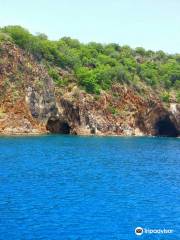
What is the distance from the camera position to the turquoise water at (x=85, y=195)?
31828mm

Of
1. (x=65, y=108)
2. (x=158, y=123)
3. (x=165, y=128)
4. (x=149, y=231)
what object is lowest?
(x=165, y=128)

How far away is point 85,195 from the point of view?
4247 cm

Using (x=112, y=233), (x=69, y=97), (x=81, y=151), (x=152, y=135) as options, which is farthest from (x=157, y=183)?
(x=152, y=135)

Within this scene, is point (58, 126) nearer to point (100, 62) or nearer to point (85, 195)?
point (100, 62)

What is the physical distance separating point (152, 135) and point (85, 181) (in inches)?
3295

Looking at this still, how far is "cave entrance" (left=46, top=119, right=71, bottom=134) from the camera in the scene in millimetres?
117688

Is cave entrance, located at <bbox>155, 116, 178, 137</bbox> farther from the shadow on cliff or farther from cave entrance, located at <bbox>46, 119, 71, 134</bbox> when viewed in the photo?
cave entrance, located at <bbox>46, 119, 71, 134</bbox>

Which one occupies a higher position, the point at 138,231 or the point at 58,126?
the point at 58,126

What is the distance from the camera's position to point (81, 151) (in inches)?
3093

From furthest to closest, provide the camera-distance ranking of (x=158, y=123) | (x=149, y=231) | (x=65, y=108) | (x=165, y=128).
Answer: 1. (x=165, y=128)
2. (x=158, y=123)
3. (x=65, y=108)
4. (x=149, y=231)

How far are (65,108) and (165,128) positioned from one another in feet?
114

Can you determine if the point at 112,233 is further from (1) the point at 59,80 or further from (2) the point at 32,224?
(1) the point at 59,80

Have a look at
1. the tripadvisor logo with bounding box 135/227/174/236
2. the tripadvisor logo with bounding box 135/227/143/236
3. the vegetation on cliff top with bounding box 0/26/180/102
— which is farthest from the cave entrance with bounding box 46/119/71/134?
the tripadvisor logo with bounding box 135/227/174/236

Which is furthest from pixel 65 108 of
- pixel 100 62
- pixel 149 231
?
pixel 149 231
